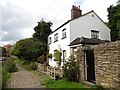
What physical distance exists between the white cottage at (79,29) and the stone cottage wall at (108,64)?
11.3 m

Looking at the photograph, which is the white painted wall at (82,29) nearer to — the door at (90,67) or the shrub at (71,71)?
the shrub at (71,71)

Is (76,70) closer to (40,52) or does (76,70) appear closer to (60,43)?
(60,43)

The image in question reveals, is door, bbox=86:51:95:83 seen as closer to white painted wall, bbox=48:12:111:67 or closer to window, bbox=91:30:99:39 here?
white painted wall, bbox=48:12:111:67

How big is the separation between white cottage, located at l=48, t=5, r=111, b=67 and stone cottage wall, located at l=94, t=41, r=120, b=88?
1132 cm

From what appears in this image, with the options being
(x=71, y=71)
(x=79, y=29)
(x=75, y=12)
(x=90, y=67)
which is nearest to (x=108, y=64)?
(x=90, y=67)

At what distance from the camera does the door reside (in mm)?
13117

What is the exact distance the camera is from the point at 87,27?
24.9 metres

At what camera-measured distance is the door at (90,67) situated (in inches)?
516

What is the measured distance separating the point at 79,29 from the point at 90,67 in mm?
11422

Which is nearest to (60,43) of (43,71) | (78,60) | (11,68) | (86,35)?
(86,35)

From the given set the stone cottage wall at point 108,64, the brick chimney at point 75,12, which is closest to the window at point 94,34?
the brick chimney at point 75,12

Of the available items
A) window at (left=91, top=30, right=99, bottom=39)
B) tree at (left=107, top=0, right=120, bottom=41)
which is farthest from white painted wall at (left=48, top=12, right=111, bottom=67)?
tree at (left=107, top=0, right=120, bottom=41)

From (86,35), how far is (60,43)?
158 inches

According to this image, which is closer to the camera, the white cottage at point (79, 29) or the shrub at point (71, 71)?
the shrub at point (71, 71)
